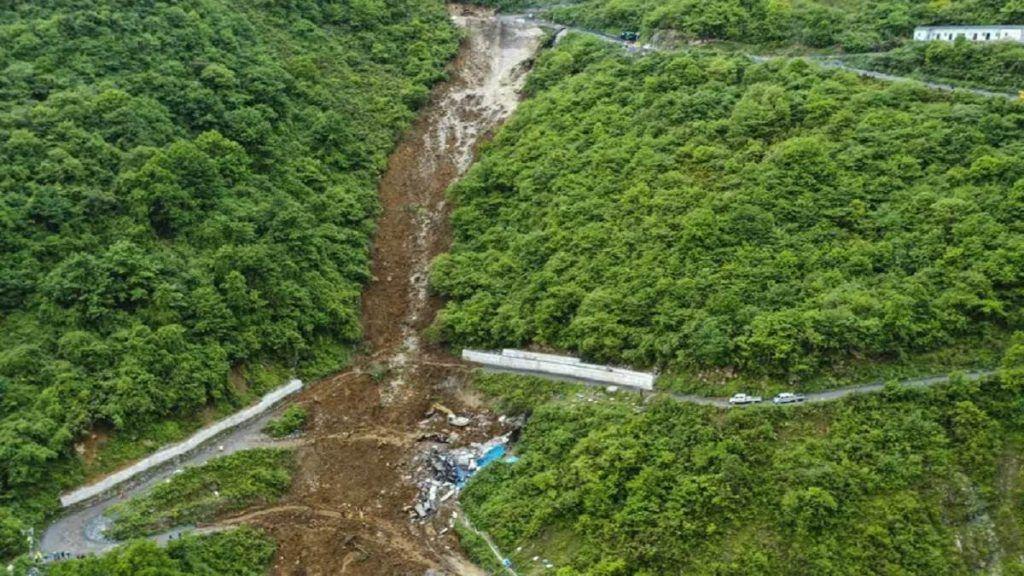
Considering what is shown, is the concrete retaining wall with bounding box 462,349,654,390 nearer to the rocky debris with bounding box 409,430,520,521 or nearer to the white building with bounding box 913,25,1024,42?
the rocky debris with bounding box 409,430,520,521

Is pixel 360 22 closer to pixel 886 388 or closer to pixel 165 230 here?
pixel 165 230

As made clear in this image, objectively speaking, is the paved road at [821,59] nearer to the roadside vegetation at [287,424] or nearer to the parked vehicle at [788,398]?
the parked vehicle at [788,398]

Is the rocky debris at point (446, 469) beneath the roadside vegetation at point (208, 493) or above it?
beneath

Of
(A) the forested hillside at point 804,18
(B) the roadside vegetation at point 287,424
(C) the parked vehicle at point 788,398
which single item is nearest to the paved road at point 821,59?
(A) the forested hillside at point 804,18

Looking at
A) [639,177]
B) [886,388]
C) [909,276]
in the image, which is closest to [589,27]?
[639,177]

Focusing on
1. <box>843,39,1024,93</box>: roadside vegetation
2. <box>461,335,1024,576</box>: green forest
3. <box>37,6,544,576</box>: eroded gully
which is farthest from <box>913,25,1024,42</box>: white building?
<box>37,6,544,576</box>: eroded gully

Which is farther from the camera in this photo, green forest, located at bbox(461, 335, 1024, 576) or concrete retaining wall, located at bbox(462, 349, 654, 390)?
concrete retaining wall, located at bbox(462, 349, 654, 390)

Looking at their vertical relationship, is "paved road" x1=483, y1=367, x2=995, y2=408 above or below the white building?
below
